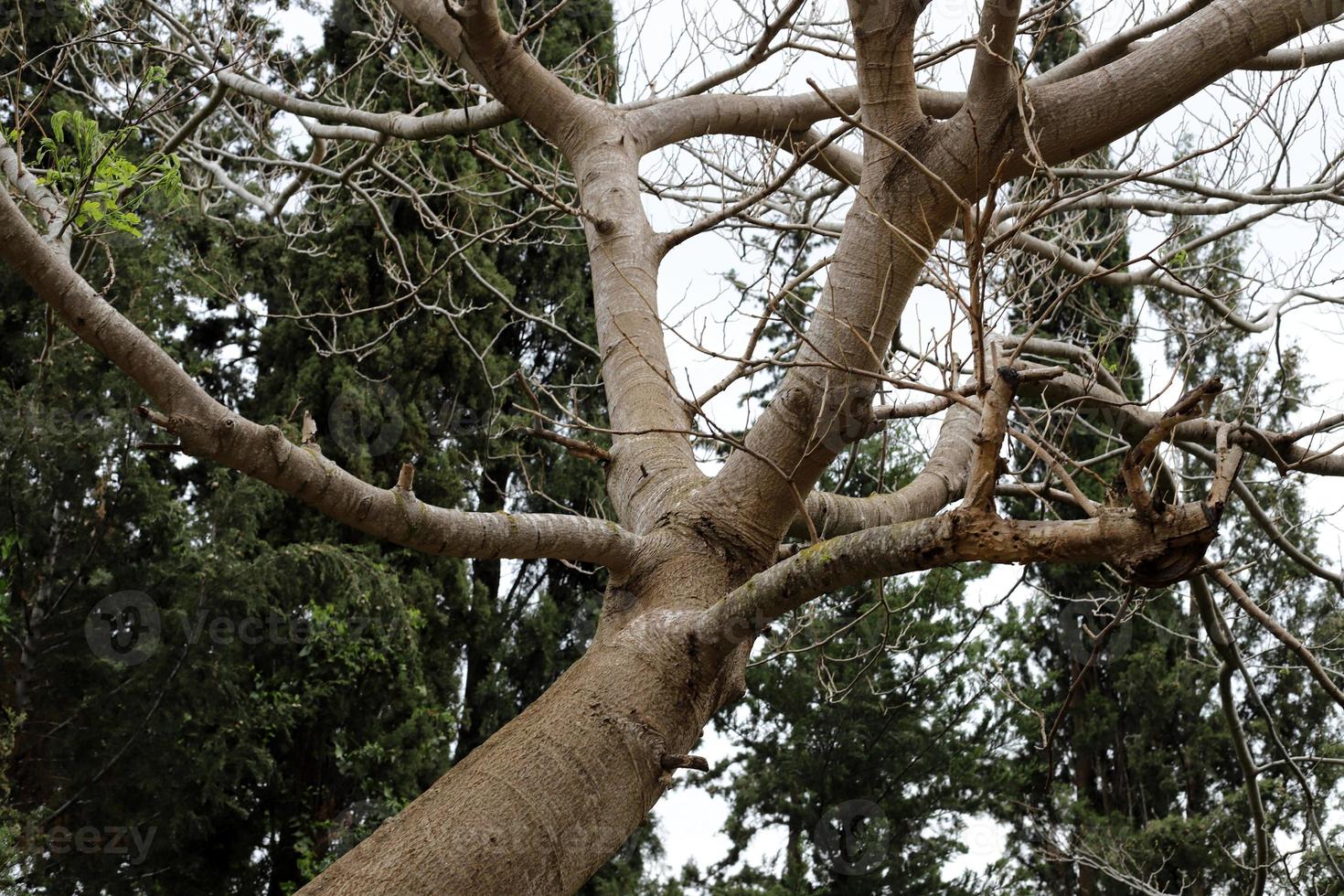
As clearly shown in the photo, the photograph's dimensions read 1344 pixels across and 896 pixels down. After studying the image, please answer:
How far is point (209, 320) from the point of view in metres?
12.2

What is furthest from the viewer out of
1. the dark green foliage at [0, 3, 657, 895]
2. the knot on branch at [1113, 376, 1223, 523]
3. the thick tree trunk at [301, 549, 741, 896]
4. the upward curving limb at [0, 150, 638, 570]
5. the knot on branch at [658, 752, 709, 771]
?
the dark green foliage at [0, 3, 657, 895]

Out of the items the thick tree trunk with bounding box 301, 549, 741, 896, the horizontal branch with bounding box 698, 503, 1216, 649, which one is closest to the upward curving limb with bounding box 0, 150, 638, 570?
the thick tree trunk with bounding box 301, 549, 741, 896

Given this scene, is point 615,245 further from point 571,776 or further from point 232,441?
point 571,776

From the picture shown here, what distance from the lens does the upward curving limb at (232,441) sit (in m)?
2.16

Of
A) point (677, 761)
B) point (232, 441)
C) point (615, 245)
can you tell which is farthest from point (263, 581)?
point (677, 761)

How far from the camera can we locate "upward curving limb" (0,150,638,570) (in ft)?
7.08

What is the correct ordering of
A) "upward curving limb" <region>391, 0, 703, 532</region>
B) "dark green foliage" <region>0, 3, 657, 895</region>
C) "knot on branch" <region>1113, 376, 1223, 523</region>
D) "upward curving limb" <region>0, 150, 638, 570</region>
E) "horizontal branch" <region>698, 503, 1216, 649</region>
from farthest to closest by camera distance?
"dark green foliage" <region>0, 3, 657, 895</region> < "upward curving limb" <region>391, 0, 703, 532</region> < "upward curving limb" <region>0, 150, 638, 570</region> < "horizontal branch" <region>698, 503, 1216, 649</region> < "knot on branch" <region>1113, 376, 1223, 523</region>

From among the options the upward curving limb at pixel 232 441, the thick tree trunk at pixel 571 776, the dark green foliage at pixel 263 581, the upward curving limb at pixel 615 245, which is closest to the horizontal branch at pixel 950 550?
the thick tree trunk at pixel 571 776

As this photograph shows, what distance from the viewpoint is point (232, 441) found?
2172 millimetres

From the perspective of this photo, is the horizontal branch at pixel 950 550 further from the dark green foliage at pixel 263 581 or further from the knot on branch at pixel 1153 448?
the dark green foliage at pixel 263 581

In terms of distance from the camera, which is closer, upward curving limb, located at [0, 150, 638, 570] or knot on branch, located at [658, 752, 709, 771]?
upward curving limb, located at [0, 150, 638, 570]

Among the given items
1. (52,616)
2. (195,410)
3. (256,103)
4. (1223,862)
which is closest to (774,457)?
(195,410)

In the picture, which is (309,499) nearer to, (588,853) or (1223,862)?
(588,853)

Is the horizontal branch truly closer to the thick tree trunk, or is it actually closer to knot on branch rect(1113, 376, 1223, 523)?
knot on branch rect(1113, 376, 1223, 523)
